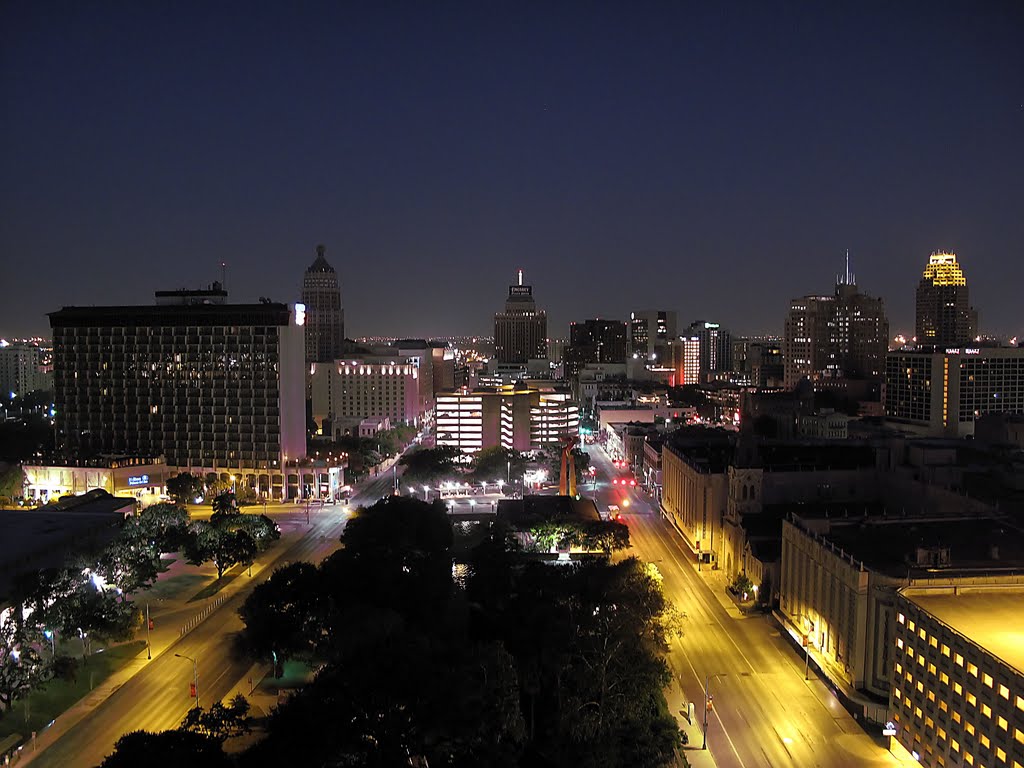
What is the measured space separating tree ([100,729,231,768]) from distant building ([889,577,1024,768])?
29.7m

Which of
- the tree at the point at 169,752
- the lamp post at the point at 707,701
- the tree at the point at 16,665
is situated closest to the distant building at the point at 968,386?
the lamp post at the point at 707,701

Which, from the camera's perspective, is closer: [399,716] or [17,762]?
[399,716]

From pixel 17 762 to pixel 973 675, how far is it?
138 feet

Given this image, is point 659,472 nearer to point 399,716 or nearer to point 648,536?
point 648,536

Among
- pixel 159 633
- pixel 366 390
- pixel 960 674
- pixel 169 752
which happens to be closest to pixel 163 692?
pixel 159 633

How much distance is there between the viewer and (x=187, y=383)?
359 ft

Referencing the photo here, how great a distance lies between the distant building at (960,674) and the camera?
33.4 meters

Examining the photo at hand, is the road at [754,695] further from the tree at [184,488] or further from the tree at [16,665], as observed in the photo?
the tree at [184,488]

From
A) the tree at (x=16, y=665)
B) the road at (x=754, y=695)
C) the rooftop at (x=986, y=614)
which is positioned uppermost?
the rooftop at (x=986, y=614)

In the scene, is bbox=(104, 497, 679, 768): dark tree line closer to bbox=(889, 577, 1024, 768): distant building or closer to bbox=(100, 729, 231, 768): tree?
bbox=(100, 729, 231, 768): tree

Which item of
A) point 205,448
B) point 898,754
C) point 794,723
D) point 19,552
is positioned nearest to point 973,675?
point 898,754

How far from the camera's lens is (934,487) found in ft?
226

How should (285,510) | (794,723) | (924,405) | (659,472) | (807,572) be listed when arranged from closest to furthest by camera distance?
(794,723) → (807,572) → (285,510) → (659,472) → (924,405)

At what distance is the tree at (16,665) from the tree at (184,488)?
2034 inches
